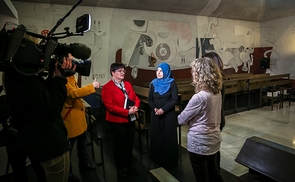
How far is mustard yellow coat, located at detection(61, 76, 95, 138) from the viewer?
199 centimetres

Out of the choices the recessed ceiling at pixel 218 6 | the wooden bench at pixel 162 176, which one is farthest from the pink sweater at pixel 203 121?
the recessed ceiling at pixel 218 6

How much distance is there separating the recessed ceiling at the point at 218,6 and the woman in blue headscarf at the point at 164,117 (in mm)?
3489

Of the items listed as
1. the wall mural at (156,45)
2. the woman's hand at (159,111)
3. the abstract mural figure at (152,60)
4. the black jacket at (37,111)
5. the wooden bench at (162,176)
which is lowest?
the wooden bench at (162,176)

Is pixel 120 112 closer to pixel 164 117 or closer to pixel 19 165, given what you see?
pixel 164 117

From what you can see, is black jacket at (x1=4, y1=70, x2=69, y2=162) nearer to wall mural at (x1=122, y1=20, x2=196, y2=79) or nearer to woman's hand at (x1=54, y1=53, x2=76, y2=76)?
woman's hand at (x1=54, y1=53, x2=76, y2=76)

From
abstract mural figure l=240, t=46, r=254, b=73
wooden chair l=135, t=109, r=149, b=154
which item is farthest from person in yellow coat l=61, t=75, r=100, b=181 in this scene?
abstract mural figure l=240, t=46, r=254, b=73

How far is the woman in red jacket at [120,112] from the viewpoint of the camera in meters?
2.23

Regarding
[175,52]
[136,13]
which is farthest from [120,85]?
[175,52]

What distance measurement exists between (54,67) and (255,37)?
30.8 ft

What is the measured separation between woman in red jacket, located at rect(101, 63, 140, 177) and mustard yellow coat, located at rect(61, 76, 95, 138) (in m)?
0.27

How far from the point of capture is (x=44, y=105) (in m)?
1.03

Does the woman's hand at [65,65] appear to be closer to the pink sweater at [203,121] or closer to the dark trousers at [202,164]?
the pink sweater at [203,121]

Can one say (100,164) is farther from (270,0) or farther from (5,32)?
(270,0)

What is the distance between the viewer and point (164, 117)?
2.48 m
